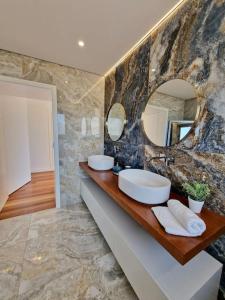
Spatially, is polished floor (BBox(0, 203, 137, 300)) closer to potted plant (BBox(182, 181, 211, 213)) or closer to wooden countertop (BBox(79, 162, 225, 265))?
wooden countertop (BBox(79, 162, 225, 265))

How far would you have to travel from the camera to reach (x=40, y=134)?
4438mm

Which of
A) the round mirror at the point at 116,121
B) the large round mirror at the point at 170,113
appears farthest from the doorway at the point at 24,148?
the large round mirror at the point at 170,113

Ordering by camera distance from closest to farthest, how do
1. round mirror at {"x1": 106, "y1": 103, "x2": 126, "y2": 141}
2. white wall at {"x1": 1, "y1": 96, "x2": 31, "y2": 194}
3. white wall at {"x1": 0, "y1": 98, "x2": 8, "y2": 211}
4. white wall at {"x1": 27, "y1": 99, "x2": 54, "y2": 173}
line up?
round mirror at {"x1": 106, "y1": 103, "x2": 126, "y2": 141}
white wall at {"x1": 0, "y1": 98, "x2": 8, "y2": 211}
white wall at {"x1": 1, "y1": 96, "x2": 31, "y2": 194}
white wall at {"x1": 27, "y1": 99, "x2": 54, "y2": 173}

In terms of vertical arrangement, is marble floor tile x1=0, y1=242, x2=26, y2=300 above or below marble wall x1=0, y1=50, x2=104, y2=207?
below

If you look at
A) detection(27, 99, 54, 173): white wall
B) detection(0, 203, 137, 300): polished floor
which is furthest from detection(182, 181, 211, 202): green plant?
detection(27, 99, 54, 173): white wall

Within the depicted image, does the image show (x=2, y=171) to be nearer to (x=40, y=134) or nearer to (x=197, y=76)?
(x=40, y=134)

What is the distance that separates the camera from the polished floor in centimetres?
121

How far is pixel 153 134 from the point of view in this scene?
1560mm

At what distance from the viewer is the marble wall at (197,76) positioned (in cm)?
98

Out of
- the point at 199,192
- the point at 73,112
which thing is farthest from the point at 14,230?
the point at 199,192

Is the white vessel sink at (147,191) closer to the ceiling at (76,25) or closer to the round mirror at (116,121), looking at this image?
the round mirror at (116,121)

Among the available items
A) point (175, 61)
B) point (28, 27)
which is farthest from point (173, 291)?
point (28, 27)

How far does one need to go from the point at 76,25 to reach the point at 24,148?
2948 mm

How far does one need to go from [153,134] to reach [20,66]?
2.02 metres
